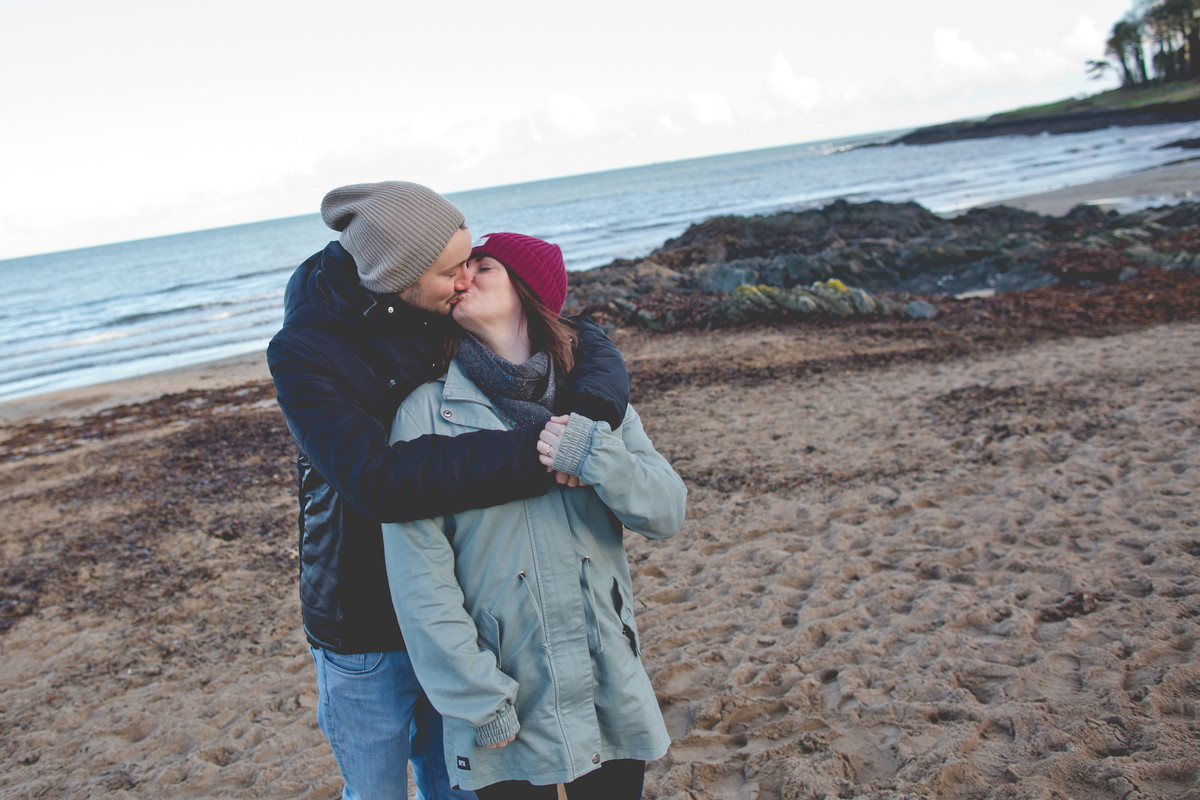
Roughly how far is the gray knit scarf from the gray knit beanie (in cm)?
24

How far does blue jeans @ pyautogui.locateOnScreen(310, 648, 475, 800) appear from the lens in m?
2.02

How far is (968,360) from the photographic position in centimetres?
875

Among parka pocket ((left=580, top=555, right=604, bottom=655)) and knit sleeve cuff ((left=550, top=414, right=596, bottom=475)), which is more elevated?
knit sleeve cuff ((left=550, top=414, right=596, bottom=475))

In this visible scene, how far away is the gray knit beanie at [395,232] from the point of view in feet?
5.96

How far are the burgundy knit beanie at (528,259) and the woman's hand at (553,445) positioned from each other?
35 centimetres

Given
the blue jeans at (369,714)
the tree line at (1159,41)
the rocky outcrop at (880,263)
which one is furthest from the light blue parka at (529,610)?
the tree line at (1159,41)

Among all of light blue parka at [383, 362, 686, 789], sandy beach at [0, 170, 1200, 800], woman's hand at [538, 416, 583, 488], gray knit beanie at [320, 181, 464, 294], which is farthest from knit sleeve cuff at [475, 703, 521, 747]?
sandy beach at [0, 170, 1200, 800]

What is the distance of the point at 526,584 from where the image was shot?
187 centimetres

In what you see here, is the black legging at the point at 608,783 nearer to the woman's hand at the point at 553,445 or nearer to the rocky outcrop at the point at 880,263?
the woman's hand at the point at 553,445

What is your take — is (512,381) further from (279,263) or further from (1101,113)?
(1101,113)

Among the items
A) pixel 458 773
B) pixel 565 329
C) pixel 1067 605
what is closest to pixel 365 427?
pixel 565 329

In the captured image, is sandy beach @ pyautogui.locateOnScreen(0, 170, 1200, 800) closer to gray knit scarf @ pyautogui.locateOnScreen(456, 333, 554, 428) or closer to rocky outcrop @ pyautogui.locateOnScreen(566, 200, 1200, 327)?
gray knit scarf @ pyautogui.locateOnScreen(456, 333, 554, 428)

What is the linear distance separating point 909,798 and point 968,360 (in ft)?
23.2

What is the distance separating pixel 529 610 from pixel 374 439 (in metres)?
0.57
